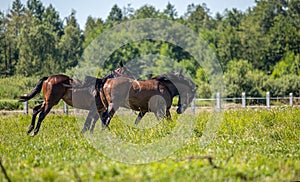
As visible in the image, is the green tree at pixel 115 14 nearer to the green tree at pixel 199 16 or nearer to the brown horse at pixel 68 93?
the green tree at pixel 199 16

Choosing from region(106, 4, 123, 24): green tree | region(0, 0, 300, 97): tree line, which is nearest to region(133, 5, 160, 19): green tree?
region(0, 0, 300, 97): tree line

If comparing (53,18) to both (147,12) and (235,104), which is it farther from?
(235,104)

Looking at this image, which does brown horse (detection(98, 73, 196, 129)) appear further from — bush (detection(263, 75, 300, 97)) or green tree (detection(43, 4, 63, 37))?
green tree (detection(43, 4, 63, 37))

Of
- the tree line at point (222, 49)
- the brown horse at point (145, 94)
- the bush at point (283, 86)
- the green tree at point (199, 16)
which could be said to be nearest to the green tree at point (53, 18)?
the tree line at point (222, 49)

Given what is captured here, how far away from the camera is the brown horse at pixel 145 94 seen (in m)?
12.9

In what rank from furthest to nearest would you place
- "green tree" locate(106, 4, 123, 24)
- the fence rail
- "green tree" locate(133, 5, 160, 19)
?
"green tree" locate(106, 4, 123, 24)
"green tree" locate(133, 5, 160, 19)
the fence rail

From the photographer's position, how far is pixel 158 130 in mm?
11656

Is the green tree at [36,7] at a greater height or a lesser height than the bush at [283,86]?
greater

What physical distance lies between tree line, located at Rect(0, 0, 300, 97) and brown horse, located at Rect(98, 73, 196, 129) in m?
24.3

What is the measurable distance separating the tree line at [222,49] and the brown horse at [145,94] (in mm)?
24265

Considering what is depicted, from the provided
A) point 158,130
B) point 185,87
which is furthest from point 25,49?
point 158,130

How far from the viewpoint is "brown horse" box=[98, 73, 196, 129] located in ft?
42.2

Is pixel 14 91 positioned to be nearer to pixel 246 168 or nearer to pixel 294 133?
pixel 294 133

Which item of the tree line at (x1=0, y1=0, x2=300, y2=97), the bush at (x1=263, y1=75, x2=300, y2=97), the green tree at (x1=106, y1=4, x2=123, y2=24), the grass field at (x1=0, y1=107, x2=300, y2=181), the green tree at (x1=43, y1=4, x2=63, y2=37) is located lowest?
the grass field at (x1=0, y1=107, x2=300, y2=181)
